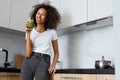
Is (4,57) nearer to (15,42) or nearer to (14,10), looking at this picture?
(15,42)

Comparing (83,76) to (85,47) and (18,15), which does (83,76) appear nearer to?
(85,47)

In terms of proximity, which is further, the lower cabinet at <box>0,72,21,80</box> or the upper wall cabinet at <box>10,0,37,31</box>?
the upper wall cabinet at <box>10,0,37,31</box>

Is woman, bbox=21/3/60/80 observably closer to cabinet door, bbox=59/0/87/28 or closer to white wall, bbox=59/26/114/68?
cabinet door, bbox=59/0/87/28

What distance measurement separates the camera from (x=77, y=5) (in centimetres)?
197

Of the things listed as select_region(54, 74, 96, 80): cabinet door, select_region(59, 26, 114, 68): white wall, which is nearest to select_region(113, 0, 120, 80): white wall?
select_region(54, 74, 96, 80): cabinet door

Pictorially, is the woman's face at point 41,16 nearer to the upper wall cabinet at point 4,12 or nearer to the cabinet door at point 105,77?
the upper wall cabinet at point 4,12

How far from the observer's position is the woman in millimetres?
1549

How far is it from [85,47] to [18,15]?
992mm

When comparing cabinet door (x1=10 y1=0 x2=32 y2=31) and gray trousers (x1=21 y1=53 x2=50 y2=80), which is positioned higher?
cabinet door (x1=10 y1=0 x2=32 y2=31)

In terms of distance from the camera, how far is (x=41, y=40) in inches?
65.8

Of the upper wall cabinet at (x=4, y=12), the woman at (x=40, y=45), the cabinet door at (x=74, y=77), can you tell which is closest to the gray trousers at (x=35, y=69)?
the woman at (x=40, y=45)

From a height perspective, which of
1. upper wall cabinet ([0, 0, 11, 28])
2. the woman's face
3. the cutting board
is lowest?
the cutting board

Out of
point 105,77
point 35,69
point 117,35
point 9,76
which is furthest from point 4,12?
point 117,35

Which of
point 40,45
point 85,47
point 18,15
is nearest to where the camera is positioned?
point 40,45
